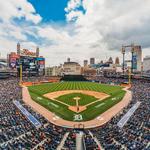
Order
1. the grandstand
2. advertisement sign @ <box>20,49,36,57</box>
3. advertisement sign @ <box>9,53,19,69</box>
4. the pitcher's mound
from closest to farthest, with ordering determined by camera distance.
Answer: the grandstand
the pitcher's mound
advertisement sign @ <box>9,53,19,69</box>
advertisement sign @ <box>20,49,36,57</box>

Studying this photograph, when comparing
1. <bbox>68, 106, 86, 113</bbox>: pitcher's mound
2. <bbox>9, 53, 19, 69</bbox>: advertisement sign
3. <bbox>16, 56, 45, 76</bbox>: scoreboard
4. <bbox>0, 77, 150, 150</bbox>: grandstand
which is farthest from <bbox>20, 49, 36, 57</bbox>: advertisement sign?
<bbox>0, 77, 150, 150</bbox>: grandstand

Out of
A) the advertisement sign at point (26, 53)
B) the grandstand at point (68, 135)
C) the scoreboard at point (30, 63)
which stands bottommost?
the grandstand at point (68, 135)

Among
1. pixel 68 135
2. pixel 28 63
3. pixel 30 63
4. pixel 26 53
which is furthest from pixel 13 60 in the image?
pixel 68 135

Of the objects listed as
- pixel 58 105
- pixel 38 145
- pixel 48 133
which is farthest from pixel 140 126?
pixel 58 105

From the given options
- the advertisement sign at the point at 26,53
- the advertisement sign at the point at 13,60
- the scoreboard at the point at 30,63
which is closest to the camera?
the advertisement sign at the point at 13,60

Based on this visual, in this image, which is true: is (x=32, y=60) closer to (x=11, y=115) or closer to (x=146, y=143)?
(x=11, y=115)

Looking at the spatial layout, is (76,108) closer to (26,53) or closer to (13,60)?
(13,60)

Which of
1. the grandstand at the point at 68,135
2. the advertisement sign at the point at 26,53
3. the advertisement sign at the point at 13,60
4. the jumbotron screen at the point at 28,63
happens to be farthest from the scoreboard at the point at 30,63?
the grandstand at the point at 68,135

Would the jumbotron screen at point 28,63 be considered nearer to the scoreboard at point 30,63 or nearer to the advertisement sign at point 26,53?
the scoreboard at point 30,63

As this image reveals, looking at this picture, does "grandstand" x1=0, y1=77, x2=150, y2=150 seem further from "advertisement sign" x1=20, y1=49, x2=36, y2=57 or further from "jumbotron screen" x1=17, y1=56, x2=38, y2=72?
"advertisement sign" x1=20, y1=49, x2=36, y2=57

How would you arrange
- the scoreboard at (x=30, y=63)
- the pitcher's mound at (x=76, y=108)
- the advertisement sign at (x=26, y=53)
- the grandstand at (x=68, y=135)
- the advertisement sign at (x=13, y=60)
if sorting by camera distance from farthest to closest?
the scoreboard at (x=30, y=63), the advertisement sign at (x=26, y=53), the advertisement sign at (x=13, y=60), the pitcher's mound at (x=76, y=108), the grandstand at (x=68, y=135)

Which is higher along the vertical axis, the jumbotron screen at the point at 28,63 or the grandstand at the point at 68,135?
the jumbotron screen at the point at 28,63

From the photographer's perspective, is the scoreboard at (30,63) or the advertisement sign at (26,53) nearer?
the advertisement sign at (26,53)
